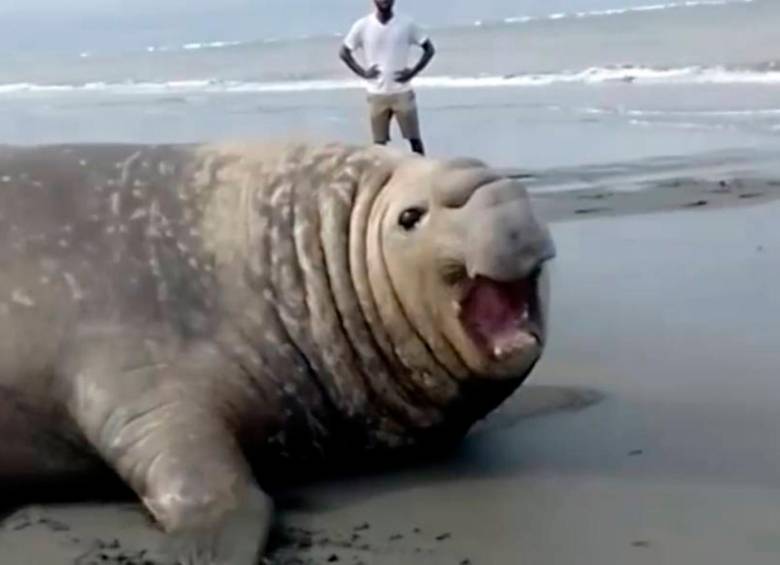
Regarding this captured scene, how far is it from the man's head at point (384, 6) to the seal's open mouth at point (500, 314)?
Answer: 9.11 m

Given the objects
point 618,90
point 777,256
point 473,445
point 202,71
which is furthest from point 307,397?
point 202,71

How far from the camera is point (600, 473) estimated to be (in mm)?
4980

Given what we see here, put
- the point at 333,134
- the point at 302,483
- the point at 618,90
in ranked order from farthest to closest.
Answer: the point at 618,90
the point at 333,134
the point at 302,483

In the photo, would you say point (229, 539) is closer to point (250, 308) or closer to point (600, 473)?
point (250, 308)

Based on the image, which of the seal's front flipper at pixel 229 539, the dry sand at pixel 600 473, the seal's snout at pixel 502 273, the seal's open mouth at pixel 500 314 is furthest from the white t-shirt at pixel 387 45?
the seal's front flipper at pixel 229 539

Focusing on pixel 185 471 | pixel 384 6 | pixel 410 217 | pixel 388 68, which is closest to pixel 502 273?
pixel 410 217

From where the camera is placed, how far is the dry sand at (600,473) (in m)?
4.39

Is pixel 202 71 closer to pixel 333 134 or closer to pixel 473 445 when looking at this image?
pixel 333 134

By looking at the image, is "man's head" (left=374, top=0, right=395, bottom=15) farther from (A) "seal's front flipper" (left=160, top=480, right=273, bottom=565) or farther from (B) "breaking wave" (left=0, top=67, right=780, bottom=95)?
(A) "seal's front flipper" (left=160, top=480, right=273, bottom=565)

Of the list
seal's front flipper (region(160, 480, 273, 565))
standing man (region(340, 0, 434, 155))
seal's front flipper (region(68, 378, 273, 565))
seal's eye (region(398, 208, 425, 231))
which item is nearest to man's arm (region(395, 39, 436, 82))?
standing man (region(340, 0, 434, 155))

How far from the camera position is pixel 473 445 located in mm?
5438

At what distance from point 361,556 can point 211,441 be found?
1.99 ft

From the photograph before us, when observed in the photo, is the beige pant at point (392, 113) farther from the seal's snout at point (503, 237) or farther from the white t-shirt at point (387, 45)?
the seal's snout at point (503, 237)

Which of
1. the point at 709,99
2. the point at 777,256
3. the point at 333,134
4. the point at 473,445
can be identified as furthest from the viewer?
the point at 709,99
